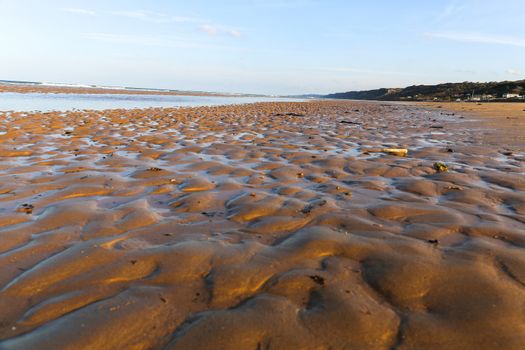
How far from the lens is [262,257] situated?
8.89ft

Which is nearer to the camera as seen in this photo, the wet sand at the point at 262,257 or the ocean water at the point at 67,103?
the wet sand at the point at 262,257

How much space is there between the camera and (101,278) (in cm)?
245

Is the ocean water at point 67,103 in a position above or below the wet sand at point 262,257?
below

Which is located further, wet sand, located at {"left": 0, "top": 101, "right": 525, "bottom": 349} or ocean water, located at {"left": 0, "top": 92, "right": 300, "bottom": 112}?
ocean water, located at {"left": 0, "top": 92, "right": 300, "bottom": 112}

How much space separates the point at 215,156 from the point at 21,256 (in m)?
4.54

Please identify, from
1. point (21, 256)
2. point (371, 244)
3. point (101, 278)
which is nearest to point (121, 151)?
point (21, 256)

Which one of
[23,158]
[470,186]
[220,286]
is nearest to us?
[220,286]

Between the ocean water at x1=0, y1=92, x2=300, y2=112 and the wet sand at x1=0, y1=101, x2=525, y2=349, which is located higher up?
the wet sand at x1=0, y1=101, x2=525, y2=349

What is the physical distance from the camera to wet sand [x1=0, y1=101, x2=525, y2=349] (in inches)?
74.7

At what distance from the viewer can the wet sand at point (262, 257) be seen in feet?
6.22

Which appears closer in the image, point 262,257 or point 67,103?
point 262,257

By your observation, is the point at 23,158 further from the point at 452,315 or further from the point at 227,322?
the point at 452,315

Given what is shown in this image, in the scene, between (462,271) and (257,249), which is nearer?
(462,271)

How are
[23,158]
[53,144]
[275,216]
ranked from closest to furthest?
[275,216]
[23,158]
[53,144]
